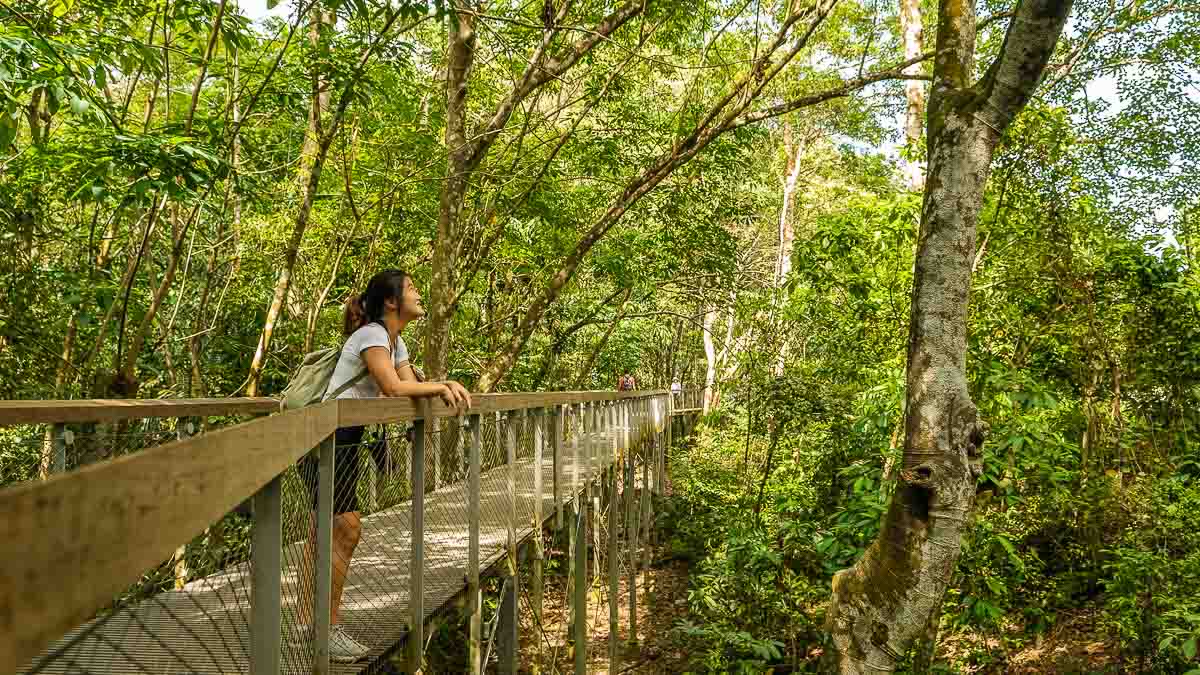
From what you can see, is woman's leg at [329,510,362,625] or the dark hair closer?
woman's leg at [329,510,362,625]

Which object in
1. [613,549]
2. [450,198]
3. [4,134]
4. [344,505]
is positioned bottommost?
[613,549]

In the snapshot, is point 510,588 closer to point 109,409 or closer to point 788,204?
point 109,409

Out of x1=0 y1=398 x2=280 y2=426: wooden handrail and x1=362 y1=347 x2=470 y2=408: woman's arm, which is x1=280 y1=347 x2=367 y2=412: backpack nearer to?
x1=362 y1=347 x2=470 y2=408: woman's arm

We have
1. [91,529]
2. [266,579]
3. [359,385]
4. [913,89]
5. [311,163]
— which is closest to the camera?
[91,529]

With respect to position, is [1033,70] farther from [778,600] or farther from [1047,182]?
[778,600]

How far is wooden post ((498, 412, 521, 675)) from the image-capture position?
4.80 meters

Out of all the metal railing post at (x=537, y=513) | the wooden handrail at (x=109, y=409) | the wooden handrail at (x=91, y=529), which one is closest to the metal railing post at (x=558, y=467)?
the metal railing post at (x=537, y=513)

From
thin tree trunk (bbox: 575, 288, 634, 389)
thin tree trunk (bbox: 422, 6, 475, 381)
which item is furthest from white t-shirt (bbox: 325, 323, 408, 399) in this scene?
thin tree trunk (bbox: 575, 288, 634, 389)

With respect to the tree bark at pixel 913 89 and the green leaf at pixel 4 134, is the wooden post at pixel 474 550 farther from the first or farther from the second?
the tree bark at pixel 913 89

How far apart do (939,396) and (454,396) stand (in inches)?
102

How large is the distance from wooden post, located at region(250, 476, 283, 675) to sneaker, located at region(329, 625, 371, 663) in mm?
1481

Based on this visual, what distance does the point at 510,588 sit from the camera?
16.3 feet

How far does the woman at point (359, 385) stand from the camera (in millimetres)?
2891

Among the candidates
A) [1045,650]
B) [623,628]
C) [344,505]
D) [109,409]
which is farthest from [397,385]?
[623,628]
